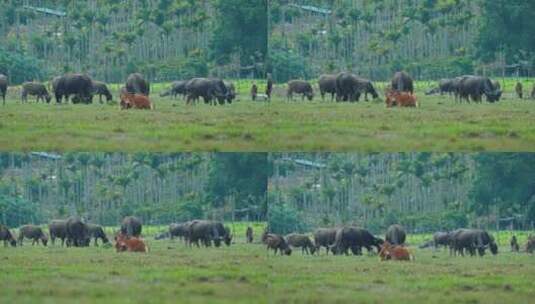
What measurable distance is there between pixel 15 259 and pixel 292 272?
6.31 ft

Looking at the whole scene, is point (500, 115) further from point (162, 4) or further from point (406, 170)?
point (162, 4)

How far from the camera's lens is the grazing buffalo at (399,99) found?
9.33m

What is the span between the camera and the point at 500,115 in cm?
923

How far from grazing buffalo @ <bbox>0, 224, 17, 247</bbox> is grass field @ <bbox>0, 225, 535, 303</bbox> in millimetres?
114

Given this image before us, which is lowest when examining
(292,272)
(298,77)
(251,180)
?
(292,272)

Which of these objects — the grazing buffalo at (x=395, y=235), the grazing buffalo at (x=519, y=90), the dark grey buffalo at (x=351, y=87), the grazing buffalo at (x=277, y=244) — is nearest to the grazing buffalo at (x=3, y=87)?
the grazing buffalo at (x=277, y=244)

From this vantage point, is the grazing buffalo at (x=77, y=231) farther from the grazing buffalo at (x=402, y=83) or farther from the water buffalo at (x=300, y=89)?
the grazing buffalo at (x=402, y=83)

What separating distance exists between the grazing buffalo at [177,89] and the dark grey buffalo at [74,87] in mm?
→ 517

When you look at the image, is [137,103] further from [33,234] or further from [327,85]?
[327,85]

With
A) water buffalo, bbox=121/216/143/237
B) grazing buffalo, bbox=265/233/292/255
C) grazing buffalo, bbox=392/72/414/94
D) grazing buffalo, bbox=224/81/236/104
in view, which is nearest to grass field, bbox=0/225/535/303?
grazing buffalo, bbox=265/233/292/255

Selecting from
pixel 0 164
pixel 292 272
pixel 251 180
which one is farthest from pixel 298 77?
pixel 0 164

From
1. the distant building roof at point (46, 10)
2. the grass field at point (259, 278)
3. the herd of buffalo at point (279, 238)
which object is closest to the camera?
the grass field at point (259, 278)

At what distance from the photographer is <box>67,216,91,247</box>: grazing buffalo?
9.43 m

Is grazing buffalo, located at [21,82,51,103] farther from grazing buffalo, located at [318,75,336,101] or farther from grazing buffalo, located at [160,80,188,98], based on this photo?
grazing buffalo, located at [318,75,336,101]
